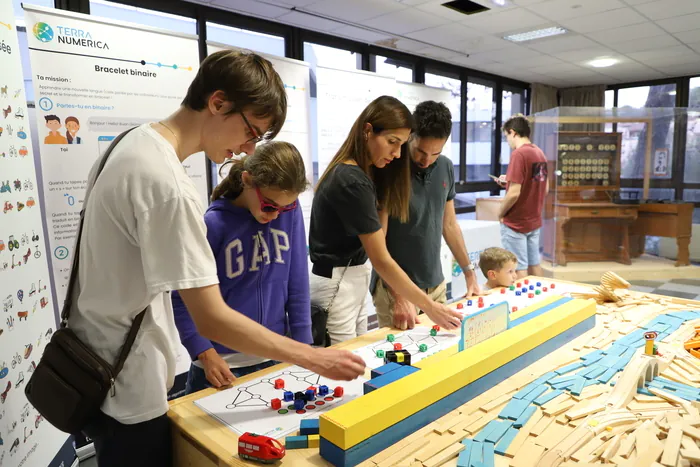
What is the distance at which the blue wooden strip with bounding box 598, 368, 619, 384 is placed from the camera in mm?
1328

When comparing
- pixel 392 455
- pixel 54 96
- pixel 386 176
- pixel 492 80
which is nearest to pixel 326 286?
pixel 386 176

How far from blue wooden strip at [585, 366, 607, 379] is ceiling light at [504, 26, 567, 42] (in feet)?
14.5

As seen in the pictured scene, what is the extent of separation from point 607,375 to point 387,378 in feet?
2.13

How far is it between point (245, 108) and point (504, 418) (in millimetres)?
921

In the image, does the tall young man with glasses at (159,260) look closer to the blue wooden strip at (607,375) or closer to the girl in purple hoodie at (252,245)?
the girl in purple hoodie at (252,245)

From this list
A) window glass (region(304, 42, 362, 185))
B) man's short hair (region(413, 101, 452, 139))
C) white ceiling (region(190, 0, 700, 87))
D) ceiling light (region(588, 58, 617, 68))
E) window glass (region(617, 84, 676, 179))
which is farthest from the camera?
ceiling light (region(588, 58, 617, 68))

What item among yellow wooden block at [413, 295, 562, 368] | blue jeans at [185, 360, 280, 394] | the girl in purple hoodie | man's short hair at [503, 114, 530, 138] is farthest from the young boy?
man's short hair at [503, 114, 530, 138]

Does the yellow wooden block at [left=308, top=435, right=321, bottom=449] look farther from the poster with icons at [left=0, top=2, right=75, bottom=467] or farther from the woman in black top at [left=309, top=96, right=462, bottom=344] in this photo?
the poster with icons at [left=0, top=2, right=75, bottom=467]

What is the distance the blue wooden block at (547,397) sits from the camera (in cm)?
121

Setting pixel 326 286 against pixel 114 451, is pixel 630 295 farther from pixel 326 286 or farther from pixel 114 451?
pixel 114 451

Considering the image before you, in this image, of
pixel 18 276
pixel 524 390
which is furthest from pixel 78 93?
pixel 524 390

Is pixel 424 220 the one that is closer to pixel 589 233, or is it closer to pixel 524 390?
pixel 524 390

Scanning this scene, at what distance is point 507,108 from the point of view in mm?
7855

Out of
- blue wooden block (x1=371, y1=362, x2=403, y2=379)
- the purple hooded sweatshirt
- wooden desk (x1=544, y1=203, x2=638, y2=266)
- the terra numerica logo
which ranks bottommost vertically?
wooden desk (x1=544, y1=203, x2=638, y2=266)
